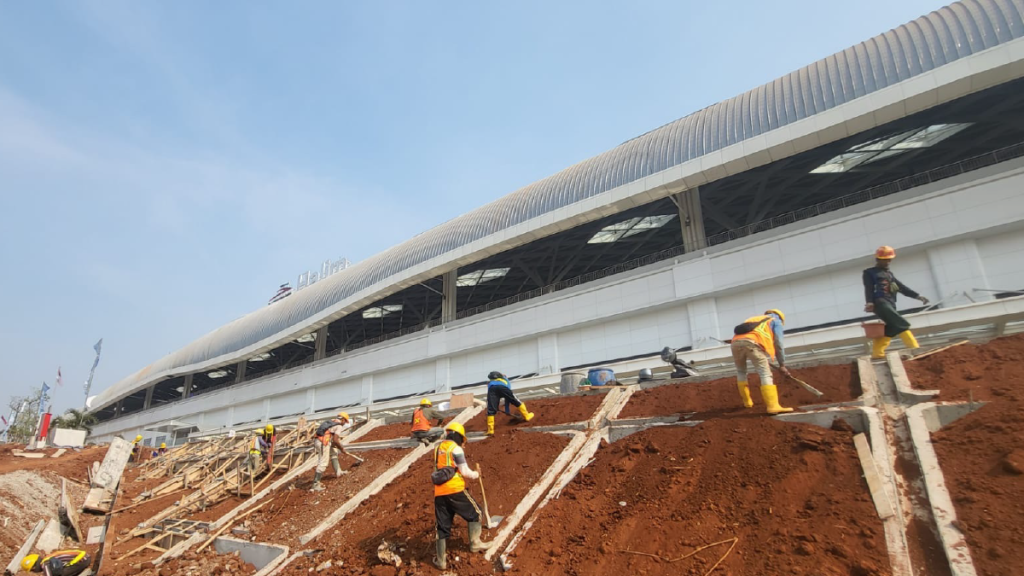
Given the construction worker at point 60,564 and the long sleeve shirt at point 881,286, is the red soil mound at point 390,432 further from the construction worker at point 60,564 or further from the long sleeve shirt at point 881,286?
the long sleeve shirt at point 881,286

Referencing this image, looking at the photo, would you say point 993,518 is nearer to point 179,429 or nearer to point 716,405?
point 716,405

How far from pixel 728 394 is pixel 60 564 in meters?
10.4

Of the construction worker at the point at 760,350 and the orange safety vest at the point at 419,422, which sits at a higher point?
the construction worker at the point at 760,350

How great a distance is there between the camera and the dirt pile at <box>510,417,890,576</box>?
4.21m

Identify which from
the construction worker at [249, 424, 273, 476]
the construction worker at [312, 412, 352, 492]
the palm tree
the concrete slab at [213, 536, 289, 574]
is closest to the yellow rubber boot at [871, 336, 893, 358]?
the concrete slab at [213, 536, 289, 574]

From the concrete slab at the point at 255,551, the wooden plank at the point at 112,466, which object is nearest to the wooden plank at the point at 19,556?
the concrete slab at the point at 255,551

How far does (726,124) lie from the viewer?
18.2 m

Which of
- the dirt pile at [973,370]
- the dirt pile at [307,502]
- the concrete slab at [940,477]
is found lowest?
the dirt pile at [307,502]

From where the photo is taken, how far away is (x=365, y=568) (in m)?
6.18

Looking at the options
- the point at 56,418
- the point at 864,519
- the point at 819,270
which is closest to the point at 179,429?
the point at 56,418

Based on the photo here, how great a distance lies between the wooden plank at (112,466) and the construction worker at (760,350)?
7749 mm

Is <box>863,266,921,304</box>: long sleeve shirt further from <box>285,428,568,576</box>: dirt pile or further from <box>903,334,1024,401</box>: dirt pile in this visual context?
<box>285,428,568,576</box>: dirt pile

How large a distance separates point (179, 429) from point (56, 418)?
68.0 feet

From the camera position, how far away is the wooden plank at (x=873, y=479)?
14.2 feet
